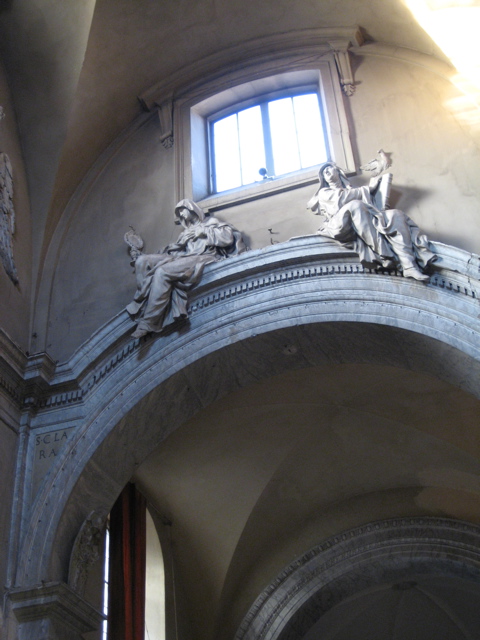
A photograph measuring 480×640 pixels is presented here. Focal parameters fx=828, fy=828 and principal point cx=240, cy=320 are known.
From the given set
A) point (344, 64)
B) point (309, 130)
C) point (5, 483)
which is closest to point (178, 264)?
point (309, 130)

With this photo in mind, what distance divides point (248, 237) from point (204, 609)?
16.0 ft

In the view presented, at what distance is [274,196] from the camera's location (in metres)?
8.31

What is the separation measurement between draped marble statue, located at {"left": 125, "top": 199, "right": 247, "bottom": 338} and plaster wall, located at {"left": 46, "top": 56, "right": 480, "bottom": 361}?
24 centimetres

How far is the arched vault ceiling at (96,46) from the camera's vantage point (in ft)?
28.0

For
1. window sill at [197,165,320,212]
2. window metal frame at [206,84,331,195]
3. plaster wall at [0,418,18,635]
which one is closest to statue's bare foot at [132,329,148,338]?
plaster wall at [0,418,18,635]

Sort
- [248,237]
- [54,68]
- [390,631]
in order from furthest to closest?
1. [390,631]
2. [54,68]
3. [248,237]

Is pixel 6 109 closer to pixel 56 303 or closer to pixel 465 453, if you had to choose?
pixel 56 303

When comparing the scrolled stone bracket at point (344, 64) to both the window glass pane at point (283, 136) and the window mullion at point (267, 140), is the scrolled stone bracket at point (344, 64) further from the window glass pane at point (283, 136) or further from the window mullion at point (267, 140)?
the window mullion at point (267, 140)

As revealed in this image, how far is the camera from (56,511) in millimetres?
7102

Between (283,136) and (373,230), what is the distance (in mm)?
2350

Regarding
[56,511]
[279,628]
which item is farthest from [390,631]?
[56,511]

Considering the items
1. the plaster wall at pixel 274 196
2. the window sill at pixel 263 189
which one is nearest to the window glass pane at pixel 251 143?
the window sill at pixel 263 189

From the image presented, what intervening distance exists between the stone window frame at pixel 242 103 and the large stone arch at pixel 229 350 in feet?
3.33

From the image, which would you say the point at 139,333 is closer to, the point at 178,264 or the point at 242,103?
the point at 178,264
